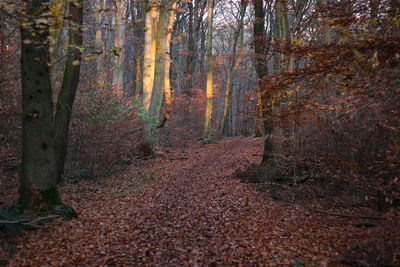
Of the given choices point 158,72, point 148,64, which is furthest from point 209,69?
point 158,72

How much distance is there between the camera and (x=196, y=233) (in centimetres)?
587

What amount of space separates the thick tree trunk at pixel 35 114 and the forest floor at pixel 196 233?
98 cm

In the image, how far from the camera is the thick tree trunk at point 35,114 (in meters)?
5.77

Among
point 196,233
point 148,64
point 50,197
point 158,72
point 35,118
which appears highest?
point 148,64

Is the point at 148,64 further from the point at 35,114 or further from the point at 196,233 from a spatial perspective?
the point at 196,233

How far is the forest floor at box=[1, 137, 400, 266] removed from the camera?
4654mm

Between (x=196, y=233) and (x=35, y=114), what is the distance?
403 centimetres

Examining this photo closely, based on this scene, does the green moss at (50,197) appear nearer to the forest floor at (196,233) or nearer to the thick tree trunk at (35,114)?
the thick tree trunk at (35,114)

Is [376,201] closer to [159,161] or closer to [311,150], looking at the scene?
[311,150]

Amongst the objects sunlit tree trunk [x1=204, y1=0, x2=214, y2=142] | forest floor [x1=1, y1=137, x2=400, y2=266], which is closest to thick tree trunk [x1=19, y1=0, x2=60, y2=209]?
forest floor [x1=1, y1=137, x2=400, y2=266]

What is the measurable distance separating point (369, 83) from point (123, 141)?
29.0 feet

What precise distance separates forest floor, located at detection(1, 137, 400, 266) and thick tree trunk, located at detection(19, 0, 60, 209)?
3.23 ft

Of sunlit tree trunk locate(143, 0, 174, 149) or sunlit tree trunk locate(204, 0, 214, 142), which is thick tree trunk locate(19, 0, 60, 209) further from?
sunlit tree trunk locate(204, 0, 214, 142)

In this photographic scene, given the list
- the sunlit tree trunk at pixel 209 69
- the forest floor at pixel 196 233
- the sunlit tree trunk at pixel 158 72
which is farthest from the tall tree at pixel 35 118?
the sunlit tree trunk at pixel 209 69
